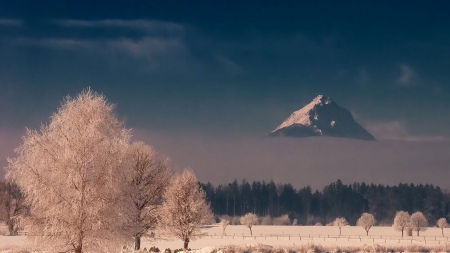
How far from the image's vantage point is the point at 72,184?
29.0m

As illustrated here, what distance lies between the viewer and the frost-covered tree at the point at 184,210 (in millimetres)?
53562

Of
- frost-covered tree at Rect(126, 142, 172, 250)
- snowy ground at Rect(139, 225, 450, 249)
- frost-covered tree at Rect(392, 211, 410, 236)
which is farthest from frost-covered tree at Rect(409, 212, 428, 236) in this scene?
frost-covered tree at Rect(126, 142, 172, 250)

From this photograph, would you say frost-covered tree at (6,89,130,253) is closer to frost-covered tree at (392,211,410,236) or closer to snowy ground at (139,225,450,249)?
snowy ground at (139,225,450,249)

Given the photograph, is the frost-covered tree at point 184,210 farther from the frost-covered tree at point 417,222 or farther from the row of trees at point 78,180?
the frost-covered tree at point 417,222

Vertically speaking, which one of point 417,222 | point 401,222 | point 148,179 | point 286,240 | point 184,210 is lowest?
point 286,240

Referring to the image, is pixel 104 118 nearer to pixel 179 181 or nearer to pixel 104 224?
pixel 104 224

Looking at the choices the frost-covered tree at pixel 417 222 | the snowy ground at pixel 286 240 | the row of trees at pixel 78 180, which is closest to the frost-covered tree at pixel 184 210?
the snowy ground at pixel 286 240

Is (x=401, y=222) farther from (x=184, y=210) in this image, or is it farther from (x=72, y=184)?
(x=72, y=184)

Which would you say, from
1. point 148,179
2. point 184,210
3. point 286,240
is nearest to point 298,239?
point 286,240

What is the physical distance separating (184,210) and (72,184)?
26445mm

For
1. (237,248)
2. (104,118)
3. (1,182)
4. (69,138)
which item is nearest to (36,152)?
(69,138)

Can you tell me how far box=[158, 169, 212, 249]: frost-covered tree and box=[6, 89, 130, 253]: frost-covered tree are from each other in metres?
23.3

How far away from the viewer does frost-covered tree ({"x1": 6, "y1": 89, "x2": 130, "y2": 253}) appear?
28.9 metres

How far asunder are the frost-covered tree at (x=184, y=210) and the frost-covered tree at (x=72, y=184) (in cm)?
2331
